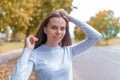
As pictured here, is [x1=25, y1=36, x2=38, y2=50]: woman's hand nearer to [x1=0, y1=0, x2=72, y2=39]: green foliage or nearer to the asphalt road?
the asphalt road

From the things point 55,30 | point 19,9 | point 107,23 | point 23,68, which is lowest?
point 107,23

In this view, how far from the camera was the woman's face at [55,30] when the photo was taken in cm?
339

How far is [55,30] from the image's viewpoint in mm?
3393

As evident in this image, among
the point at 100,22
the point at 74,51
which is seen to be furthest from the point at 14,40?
the point at 74,51

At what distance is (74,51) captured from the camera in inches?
146

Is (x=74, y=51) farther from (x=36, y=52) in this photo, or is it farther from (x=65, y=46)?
(x=36, y=52)

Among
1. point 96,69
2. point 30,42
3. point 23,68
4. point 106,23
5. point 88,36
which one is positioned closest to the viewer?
point 23,68

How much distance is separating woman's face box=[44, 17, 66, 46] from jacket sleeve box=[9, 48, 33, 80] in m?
0.32

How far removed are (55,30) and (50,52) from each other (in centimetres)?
19

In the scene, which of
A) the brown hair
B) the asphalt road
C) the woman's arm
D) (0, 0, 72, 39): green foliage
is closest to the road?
the asphalt road

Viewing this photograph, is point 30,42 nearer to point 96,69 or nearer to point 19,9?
point 96,69

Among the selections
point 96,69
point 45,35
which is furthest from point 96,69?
point 45,35

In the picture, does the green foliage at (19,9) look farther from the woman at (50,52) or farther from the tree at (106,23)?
the tree at (106,23)

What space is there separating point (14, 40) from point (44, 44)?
112224 mm
